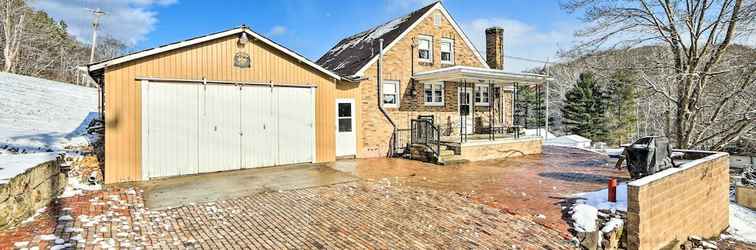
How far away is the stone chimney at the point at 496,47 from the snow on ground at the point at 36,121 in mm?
15563

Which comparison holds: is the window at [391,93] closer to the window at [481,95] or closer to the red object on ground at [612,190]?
the window at [481,95]

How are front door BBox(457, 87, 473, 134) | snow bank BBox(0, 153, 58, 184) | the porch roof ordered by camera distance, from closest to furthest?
snow bank BBox(0, 153, 58, 184)
the porch roof
front door BBox(457, 87, 473, 134)

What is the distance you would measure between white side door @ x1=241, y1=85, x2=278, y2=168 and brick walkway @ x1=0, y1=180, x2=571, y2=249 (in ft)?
10.7

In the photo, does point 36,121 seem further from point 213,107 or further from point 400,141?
point 400,141

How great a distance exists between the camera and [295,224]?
17.8ft

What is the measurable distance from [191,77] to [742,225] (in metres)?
15.2

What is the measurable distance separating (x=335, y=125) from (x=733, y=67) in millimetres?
12873

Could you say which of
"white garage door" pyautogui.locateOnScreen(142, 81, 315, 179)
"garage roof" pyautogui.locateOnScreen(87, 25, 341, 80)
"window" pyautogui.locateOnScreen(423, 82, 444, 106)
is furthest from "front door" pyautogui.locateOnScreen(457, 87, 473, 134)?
"white garage door" pyautogui.locateOnScreen(142, 81, 315, 179)

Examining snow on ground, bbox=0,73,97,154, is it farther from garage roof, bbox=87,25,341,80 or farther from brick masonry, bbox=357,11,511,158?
brick masonry, bbox=357,11,511,158

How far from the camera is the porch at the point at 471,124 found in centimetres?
1236

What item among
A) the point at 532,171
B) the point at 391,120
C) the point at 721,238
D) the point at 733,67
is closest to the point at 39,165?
the point at 391,120

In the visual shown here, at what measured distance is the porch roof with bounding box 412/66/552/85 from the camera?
12.3 m

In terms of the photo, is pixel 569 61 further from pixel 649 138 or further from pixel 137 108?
pixel 137 108

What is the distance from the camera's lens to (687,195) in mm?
7340
